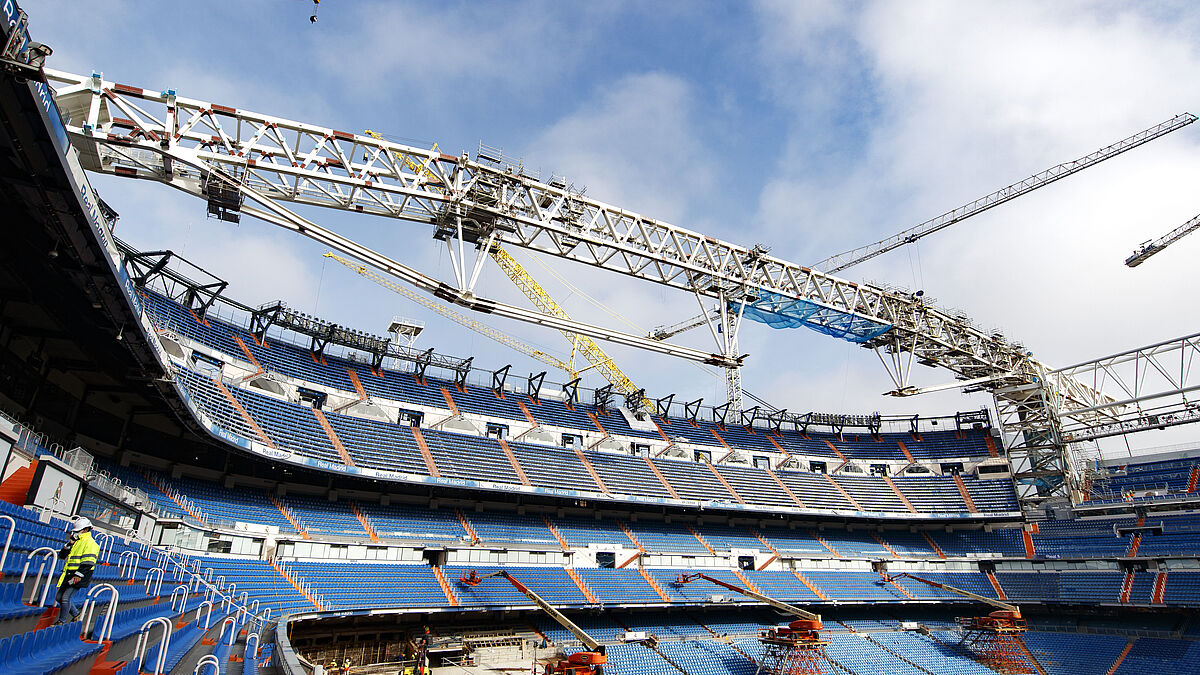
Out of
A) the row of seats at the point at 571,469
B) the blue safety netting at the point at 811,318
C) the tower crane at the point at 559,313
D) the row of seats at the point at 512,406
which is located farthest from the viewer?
the tower crane at the point at 559,313

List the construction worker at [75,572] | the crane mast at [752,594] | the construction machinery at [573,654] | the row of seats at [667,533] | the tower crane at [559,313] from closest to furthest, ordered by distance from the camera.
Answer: the construction worker at [75,572] < the construction machinery at [573,654] < the row of seats at [667,533] < the crane mast at [752,594] < the tower crane at [559,313]

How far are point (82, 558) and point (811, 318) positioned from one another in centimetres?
3021

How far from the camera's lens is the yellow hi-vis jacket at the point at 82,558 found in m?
7.75

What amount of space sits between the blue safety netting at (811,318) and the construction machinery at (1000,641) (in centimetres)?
1850

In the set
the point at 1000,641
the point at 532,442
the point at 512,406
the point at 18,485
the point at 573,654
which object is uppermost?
the point at 512,406

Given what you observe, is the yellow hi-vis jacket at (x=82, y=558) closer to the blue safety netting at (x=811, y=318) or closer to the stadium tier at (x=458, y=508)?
the stadium tier at (x=458, y=508)

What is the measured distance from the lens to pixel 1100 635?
36812 millimetres

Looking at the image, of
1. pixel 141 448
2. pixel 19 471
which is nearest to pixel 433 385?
pixel 141 448

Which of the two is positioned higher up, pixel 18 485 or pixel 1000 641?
pixel 18 485

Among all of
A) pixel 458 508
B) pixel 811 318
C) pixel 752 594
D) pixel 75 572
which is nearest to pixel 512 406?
pixel 458 508

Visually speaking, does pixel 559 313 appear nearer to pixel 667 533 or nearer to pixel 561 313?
pixel 561 313

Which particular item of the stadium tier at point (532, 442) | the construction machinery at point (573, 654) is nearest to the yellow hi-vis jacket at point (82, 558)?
the stadium tier at point (532, 442)

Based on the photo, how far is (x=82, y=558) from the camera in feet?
26.0

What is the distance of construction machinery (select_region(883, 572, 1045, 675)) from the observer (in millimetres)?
35125
